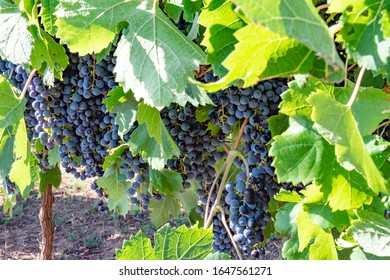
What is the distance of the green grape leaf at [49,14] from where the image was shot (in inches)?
52.9

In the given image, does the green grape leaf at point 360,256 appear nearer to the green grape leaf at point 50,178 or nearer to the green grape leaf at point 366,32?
the green grape leaf at point 366,32

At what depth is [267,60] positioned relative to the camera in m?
0.79

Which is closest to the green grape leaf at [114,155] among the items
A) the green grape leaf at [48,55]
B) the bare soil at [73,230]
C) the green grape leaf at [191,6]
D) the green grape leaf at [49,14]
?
the green grape leaf at [48,55]

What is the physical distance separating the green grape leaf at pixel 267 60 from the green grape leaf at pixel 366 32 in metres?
0.07

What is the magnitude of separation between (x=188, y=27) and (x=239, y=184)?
41 cm

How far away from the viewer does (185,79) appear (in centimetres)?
117

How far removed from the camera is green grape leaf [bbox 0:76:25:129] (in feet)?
5.18

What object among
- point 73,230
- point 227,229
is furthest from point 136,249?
point 73,230

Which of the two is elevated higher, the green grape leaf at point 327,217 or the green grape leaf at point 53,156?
the green grape leaf at point 327,217

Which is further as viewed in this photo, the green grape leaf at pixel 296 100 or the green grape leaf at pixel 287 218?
the green grape leaf at pixel 287 218

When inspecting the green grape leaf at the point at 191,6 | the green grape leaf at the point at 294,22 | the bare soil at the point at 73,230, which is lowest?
the bare soil at the point at 73,230

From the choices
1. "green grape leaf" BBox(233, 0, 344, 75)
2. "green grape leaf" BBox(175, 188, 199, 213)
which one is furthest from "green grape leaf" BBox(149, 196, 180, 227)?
"green grape leaf" BBox(233, 0, 344, 75)
